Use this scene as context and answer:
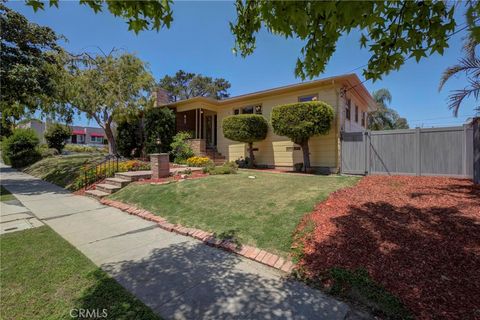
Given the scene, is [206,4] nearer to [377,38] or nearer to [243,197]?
[377,38]

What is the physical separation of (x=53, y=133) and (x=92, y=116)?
1417 centimetres

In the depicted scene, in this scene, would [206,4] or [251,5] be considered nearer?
[251,5]


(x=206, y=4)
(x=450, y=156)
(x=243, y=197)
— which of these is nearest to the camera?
(x=206, y=4)

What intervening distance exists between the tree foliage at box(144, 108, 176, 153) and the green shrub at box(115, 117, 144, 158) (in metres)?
1.82

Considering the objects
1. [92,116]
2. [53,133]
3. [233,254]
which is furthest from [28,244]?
[53,133]

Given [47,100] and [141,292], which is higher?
[47,100]

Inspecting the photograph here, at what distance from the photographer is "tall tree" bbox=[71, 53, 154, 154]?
14.1 meters

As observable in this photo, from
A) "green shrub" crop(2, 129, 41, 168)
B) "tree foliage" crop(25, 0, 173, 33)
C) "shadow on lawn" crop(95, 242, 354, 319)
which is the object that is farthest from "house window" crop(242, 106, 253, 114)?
"green shrub" crop(2, 129, 41, 168)

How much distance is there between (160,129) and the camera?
52.7 ft

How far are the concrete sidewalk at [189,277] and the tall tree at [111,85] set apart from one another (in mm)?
10626

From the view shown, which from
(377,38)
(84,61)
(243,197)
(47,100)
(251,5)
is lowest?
(243,197)

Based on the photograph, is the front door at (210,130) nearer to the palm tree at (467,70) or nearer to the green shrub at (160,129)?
the green shrub at (160,129)

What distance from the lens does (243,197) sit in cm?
664

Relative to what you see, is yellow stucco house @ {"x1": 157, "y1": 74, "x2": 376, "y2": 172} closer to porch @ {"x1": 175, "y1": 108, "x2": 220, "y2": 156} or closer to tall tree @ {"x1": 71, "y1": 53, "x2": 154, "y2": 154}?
porch @ {"x1": 175, "y1": 108, "x2": 220, "y2": 156}
